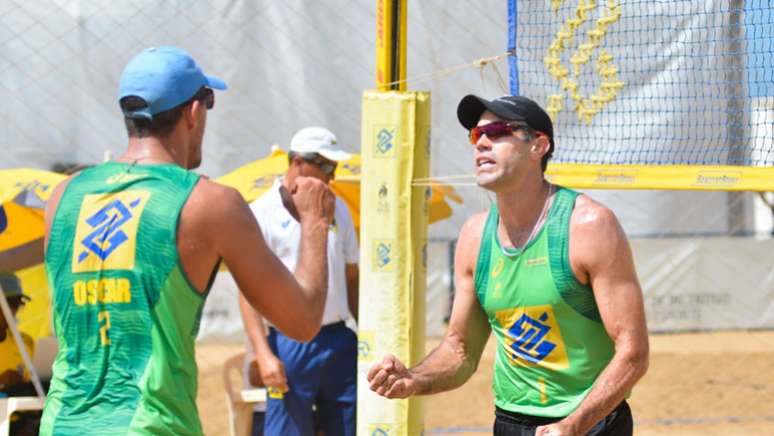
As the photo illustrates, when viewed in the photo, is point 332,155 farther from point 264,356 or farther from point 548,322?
point 548,322

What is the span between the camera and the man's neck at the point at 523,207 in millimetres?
3447

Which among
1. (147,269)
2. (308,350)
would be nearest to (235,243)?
(147,269)

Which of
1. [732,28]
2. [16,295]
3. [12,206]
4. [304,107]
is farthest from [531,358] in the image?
[304,107]

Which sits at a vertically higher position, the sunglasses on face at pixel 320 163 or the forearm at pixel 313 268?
the sunglasses on face at pixel 320 163

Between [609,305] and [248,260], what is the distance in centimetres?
119

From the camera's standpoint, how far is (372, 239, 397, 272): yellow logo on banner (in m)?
4.39

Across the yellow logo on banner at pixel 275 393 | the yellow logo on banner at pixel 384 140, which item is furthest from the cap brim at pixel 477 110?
the yellow logo on banner at pixel 275 393

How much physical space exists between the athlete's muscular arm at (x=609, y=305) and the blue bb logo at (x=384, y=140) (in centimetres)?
124

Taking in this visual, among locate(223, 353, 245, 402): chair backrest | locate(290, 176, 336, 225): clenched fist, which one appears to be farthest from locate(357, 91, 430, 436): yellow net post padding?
locate(290, 176, 336, 225): clenched fist

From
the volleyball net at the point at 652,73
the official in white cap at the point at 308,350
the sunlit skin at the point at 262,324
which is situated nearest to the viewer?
the volleyball net at the point at 652,73

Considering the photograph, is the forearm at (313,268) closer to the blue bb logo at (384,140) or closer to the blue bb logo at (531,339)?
the blue bb logo at (531,339)

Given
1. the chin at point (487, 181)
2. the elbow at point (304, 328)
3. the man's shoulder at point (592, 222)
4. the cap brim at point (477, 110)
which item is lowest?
the elbow at point (304, 328)

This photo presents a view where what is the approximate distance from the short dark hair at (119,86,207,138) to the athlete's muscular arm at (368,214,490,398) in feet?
→ 4.03

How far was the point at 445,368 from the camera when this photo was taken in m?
3.52
